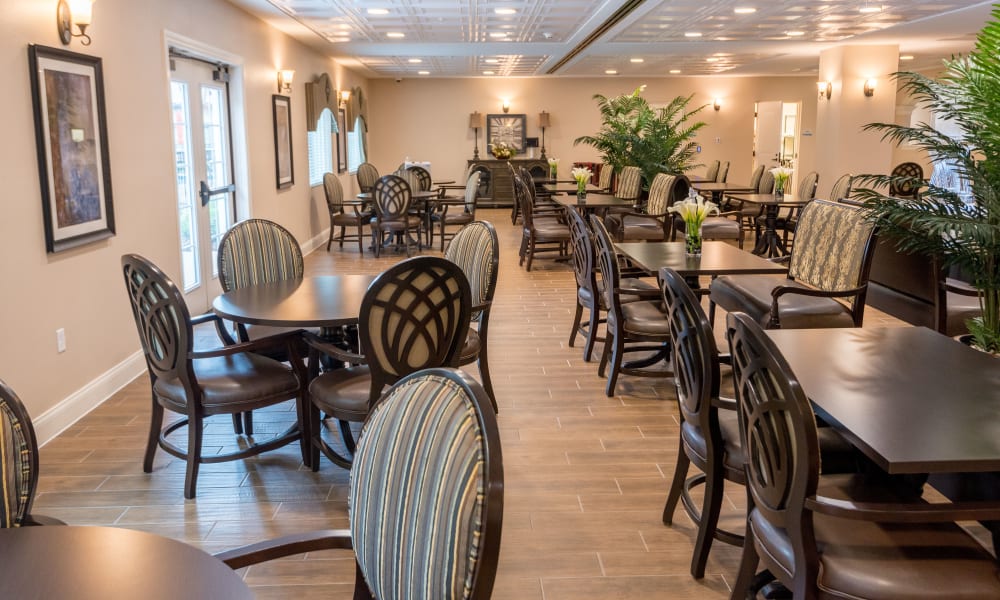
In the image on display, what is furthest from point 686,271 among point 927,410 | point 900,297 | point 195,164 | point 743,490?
point 195,164

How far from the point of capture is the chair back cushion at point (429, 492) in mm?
1279

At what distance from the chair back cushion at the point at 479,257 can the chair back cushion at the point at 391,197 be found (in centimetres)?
552

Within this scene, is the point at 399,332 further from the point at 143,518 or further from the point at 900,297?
the point at 900,297

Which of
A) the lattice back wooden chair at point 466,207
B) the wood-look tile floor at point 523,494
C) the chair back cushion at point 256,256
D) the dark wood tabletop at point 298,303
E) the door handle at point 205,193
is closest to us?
the wood-look tile floor at point 523,494

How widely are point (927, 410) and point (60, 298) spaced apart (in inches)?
151

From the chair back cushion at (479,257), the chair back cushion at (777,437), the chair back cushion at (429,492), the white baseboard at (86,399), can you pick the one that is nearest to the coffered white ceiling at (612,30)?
the white baseboard at (86,399)

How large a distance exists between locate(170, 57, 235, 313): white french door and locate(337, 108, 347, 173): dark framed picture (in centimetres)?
535

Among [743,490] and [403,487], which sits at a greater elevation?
[403,487]

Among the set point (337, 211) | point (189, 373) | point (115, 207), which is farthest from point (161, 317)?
point (337, 211)

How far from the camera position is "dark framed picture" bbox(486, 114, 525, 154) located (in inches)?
657

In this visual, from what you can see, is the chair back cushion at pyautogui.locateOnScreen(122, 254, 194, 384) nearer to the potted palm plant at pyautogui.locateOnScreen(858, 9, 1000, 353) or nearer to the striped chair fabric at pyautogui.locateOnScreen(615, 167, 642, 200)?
the potted palm plant at pyautogui.locateOnScreen(858, 9, 1000, 353)

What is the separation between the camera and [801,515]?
1.80m

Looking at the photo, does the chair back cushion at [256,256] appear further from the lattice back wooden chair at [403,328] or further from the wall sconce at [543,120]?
the wall sconce at [543,120]

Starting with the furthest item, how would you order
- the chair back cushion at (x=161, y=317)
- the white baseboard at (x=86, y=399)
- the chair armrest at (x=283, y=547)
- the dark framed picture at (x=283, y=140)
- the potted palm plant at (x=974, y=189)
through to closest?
the dark framed picture at (x=283, y=140), the white baseboard at (x=86, y=399), the chair back cushion at (x=161, y=317), the potted palm plant at (x=974, y=189), the chair armrest at (x=283, y=547)
